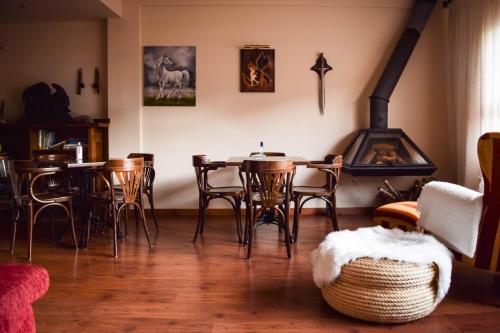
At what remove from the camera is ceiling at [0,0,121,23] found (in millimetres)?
4531

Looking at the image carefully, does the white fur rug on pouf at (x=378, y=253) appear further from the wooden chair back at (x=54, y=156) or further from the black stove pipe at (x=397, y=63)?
the wooden chair back at (x=54, y=156)

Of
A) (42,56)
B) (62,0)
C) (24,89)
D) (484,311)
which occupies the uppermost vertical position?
(62,0)

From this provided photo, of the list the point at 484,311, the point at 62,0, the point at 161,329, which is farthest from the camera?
the point at 62,0

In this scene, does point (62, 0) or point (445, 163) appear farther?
point (445, 163)

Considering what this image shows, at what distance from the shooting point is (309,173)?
206 inches

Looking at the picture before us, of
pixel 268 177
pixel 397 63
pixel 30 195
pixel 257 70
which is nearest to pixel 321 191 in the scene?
Answer: pixel 268 177

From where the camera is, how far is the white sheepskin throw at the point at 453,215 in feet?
7.51

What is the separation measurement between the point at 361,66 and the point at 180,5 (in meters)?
2.53

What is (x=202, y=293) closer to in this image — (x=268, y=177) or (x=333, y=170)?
(x=268, y=177)

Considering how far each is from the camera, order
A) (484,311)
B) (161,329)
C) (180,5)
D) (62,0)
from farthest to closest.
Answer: (180,5)
(62,0)
(484,311)
(161,329)

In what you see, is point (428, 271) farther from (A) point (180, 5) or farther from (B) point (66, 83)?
(B) point (66, 83)

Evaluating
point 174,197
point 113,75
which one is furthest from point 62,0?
point 174,197

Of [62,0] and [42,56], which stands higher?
[62,0]

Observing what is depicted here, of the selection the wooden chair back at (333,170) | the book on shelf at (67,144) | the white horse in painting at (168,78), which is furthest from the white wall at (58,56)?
the wooden chair back at (333,170)
